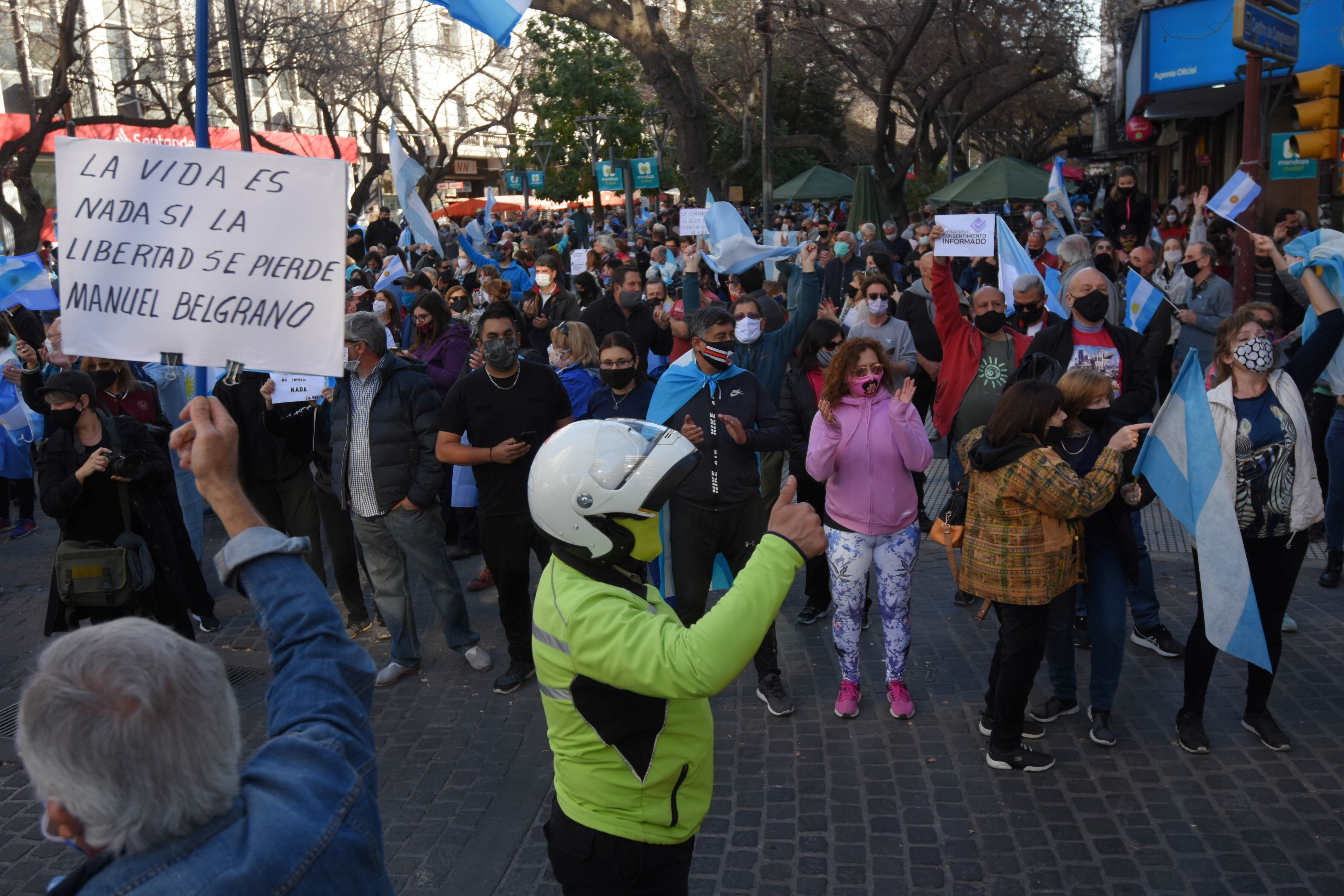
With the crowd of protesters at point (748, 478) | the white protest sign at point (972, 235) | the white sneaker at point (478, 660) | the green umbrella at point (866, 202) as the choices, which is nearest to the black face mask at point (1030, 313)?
the crowd of protesters at point (748, 478)

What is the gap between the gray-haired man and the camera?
19.1ft

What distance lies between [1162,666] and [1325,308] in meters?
1.94

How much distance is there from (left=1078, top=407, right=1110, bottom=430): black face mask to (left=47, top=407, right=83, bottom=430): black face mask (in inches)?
196

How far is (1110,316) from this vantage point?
7953mm

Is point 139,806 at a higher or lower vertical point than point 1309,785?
higher

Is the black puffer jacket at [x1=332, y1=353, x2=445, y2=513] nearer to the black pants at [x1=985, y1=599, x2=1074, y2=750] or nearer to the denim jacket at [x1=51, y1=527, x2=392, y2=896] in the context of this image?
the black pants at [x1=985, y1=599, x2=1074, y2=750]

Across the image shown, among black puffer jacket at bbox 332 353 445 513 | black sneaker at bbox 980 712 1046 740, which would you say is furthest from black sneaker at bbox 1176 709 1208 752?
black puffer jacket at bbox 332 353 445 513

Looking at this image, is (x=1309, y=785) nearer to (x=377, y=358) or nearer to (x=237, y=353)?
(x=237, y=353)

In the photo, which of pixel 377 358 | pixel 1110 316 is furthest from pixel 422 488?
pixel 1110 316

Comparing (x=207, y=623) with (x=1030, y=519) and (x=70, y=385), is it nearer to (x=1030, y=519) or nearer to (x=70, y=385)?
(x=70, y=385)

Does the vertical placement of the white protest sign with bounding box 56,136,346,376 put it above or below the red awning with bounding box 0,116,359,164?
below

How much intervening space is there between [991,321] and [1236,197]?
7.14 feet

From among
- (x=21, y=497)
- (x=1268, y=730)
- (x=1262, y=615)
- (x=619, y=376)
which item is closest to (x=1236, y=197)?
(x=1262, y=615)

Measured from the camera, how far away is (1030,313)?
24.1 ft
